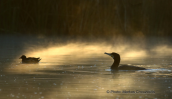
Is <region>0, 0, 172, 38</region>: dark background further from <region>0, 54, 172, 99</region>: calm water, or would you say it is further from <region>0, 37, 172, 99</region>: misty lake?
<region>0, 54, 172, 99</region>: calm water

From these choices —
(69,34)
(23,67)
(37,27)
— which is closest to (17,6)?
(37,27)

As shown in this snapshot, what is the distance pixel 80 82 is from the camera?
8.70 metres

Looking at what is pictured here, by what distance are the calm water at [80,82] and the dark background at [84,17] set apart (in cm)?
1908

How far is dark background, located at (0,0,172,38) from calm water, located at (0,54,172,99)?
62.6 ft

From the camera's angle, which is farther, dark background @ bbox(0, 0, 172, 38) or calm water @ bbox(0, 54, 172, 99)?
dark background @ bbox(0, 0, 172, 38)

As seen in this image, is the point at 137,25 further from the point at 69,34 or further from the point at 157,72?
the point at 157,72

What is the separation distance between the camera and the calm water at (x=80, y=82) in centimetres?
730

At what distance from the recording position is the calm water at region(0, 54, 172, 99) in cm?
730

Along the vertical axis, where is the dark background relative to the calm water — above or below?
above

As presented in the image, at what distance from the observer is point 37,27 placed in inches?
→ 1205

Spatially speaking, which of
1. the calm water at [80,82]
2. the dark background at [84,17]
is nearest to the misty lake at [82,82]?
the calm water at [80,82]

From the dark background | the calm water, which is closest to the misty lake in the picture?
the calm water

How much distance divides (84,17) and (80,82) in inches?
878

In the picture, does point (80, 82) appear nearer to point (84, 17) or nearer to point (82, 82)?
point (82, 82)
